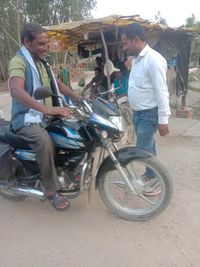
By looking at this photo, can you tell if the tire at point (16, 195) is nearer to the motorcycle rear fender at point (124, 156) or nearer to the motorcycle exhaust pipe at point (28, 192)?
the motorcycle exhaust pipe at point (28, 192)

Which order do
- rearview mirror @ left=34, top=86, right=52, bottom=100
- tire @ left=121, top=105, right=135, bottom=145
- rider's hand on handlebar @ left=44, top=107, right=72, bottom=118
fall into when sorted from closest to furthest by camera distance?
rearview mirror @ left=34, top=86, right=52, bottom=100, rider's hand on handlebar @ left=44, top=107, right=72, bottom=118, tire @ left=121, top=105, right=135, bottom=145

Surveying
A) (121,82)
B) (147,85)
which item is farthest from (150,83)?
(121,82)

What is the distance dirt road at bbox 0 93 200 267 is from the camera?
2.64 m

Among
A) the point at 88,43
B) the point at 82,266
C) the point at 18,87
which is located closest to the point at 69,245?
the point at 82,266

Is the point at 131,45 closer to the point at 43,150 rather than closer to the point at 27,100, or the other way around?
the point at 27,100

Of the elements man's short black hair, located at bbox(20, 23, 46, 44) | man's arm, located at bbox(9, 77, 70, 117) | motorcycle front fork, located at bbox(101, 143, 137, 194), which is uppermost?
man's short black hair, located at bbox(20, 23, 46, 44)

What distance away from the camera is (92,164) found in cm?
321

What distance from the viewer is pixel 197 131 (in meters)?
6.52

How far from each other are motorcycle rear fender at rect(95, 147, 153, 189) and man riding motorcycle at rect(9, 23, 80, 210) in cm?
48

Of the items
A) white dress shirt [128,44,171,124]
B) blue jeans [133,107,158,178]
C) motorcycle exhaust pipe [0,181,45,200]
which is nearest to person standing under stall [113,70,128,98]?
blue jeans [133,107,158,178]

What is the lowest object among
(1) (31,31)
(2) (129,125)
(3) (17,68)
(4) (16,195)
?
(2) (129,125)

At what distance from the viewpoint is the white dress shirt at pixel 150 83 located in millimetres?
3141

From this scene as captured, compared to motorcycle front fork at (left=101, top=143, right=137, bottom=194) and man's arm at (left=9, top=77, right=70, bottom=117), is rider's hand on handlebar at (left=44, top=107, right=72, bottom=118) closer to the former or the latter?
man's arm at (left=9, top=77, right=70, bottom=117)

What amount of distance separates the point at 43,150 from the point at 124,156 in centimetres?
76
